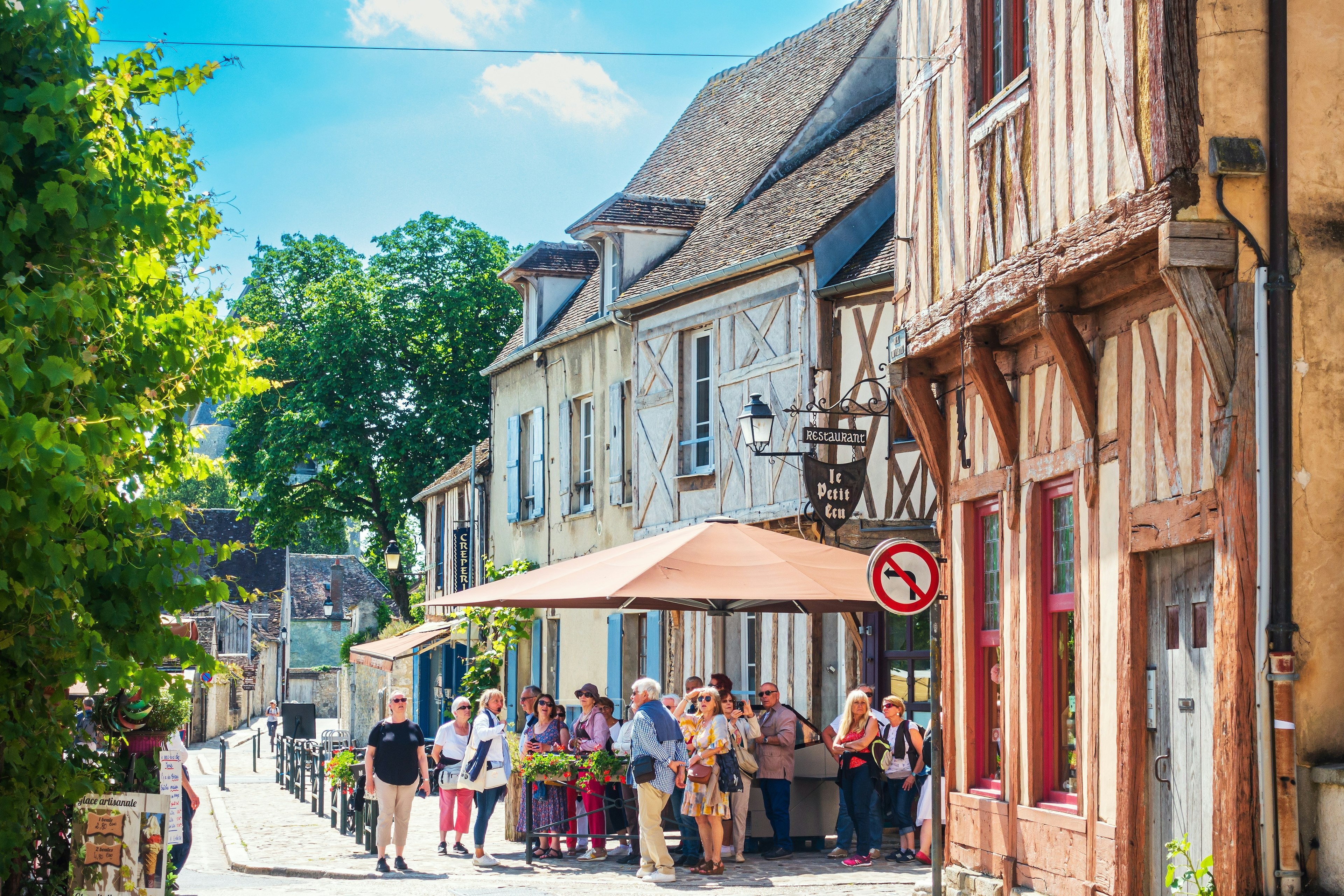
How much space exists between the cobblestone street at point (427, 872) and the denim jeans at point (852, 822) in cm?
20

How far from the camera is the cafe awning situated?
11.5 meters

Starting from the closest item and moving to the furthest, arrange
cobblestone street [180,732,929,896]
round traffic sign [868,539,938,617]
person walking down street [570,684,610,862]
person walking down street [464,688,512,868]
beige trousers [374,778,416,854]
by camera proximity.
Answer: round traffic sign [868,539,938,617] → cobblestone street [180,732,929,896] → beige trousers [374,778,416,854] → person walking down street [570,684,610,862] → person walking down street [464,688,512,868]

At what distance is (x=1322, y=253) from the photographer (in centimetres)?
701

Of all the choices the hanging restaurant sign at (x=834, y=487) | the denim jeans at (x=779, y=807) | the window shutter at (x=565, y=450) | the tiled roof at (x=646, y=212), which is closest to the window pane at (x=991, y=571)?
the denim jeans at (x=779, y=807)

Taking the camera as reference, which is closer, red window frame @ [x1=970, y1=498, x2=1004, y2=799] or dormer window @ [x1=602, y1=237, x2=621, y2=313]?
red window frame @ [x1=970, y1=498, x2=1004, y2=799]

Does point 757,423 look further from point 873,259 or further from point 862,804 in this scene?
point 862,804

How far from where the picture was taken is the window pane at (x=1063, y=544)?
357 inches

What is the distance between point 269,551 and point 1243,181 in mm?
66185

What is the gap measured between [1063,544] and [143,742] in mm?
5103

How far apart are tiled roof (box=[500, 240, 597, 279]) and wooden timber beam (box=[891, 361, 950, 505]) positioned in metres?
13.5

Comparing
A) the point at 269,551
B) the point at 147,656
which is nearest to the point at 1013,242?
the point at 147,656

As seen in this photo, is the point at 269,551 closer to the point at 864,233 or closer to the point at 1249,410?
the point at 864,233

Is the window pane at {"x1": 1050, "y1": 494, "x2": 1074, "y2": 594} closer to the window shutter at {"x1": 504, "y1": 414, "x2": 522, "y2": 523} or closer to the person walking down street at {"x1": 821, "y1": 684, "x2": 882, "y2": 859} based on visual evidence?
the person walking down street at {"x1": 821, "y1": 684, "x2": 882, "y2": 859}

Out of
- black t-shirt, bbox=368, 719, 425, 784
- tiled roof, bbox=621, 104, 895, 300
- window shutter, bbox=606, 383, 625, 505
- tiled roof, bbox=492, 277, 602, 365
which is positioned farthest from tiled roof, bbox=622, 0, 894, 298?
black t-shirt, bbox=368, 719, 425, 784
